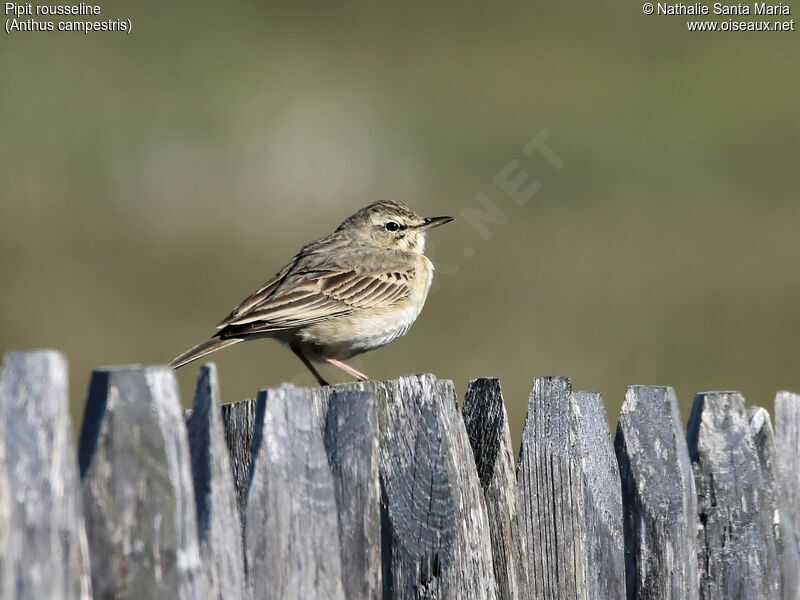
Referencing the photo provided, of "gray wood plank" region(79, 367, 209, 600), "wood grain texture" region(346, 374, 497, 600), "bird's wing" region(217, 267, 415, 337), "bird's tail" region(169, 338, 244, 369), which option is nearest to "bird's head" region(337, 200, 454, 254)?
"bird's wing" region(217, 267, 415, 337)

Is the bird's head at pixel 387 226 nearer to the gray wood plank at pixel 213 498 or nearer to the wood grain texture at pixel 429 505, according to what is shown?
the wood grain texture at pixel 429 505

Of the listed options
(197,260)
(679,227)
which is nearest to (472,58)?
(679,227)

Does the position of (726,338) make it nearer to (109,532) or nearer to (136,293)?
(136,293)

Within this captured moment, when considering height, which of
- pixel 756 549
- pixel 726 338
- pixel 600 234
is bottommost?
pixel 756 549

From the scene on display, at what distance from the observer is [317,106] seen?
1452cm

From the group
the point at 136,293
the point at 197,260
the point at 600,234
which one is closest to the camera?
the point at 136,293

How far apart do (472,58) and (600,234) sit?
5.51m

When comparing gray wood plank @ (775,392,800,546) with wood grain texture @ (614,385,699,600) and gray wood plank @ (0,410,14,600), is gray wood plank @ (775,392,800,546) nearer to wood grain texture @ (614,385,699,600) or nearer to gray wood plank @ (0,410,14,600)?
wood grain texture @ (614,385,699,600)

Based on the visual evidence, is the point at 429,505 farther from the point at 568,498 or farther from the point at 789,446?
the point at 789,446

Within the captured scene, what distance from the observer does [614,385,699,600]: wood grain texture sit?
353 centimetres

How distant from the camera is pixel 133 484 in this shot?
244 cm

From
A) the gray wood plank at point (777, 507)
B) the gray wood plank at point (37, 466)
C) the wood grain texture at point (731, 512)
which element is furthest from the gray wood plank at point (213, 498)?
the gray wood plank at point (777, 507)

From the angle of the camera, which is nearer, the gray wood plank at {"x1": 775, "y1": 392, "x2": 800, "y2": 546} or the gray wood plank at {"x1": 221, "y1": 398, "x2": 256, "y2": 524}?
the gray wood plank at {"x1": 221, "y1": 398, "x2": 256, "y2": 524}

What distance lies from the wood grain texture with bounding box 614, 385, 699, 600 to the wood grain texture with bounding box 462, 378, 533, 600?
0.41m
